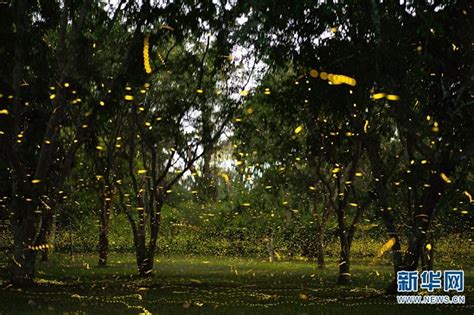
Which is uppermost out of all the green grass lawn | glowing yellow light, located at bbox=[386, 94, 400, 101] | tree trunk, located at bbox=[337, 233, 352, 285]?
glowing yellow light, located at bbox=[386, 94, 400, 101]

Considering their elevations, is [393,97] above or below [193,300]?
above

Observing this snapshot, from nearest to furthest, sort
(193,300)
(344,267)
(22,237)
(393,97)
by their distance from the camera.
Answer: (393,97) < (193,300) < (22,237) < (344,267)

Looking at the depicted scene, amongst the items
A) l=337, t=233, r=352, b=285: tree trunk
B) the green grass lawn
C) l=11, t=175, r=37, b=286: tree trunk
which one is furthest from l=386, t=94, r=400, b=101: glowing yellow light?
l=11, t=175, r=37, b=286: tree trunk

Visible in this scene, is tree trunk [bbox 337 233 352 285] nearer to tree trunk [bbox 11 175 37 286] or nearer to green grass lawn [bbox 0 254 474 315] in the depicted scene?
green grass lawn [bbox 0 254 474 315]

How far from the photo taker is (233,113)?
24062 millimetres

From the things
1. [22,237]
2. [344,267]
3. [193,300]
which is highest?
[22,237]

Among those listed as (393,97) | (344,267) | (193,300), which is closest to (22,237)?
(193,300)

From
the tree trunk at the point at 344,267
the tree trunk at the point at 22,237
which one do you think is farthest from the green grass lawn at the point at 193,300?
the tree trunk at the point at 344,267

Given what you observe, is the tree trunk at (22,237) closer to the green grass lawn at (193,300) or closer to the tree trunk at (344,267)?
the green grass lawn at (193,300)

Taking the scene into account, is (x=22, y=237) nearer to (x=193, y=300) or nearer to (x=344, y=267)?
(x=193, y=300)

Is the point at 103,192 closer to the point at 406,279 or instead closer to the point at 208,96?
the point at 208,96

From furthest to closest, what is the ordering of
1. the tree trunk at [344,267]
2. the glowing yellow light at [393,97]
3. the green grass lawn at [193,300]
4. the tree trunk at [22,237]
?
the tree trunk at [344,267] < the tree trunk at [22,237] < the glowing yellow light at [393,97] < the green grass lawn at [193,300]

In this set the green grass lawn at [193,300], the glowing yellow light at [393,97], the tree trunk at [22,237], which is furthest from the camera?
the tree trunk at [22,237]

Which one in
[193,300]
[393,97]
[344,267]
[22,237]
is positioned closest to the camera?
[393,97]
